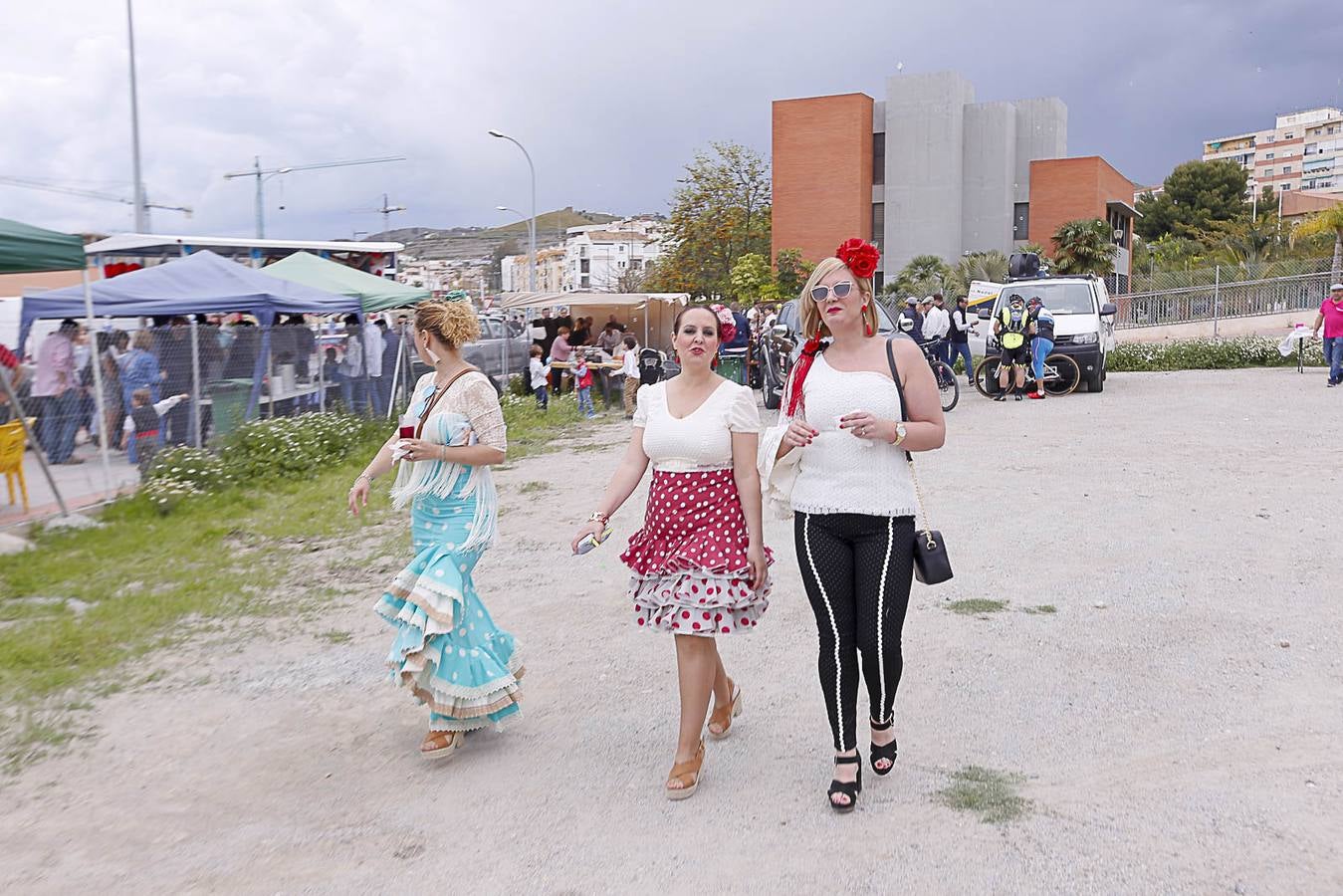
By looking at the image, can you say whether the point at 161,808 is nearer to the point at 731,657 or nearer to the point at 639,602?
the point at 639,602

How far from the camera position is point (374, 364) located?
17094 mm

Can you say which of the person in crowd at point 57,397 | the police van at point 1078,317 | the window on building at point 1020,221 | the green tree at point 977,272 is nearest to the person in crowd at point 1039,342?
the police van at point 1078,317

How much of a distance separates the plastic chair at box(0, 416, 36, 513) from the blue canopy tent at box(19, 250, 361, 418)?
302cm

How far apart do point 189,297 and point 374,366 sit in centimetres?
401

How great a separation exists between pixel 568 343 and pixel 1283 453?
45.3 feet

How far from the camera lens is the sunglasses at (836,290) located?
3717mm

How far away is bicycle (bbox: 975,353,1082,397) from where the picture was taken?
701 inches

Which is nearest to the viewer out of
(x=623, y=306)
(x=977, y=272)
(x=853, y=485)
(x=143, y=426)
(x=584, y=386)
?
(x=853, y=485)

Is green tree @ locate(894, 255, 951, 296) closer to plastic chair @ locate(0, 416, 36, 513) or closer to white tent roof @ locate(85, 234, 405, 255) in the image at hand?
white tent roof @ locate(85, 234, 405, 255)

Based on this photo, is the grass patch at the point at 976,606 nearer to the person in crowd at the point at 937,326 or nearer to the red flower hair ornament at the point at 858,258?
the red flower hair ornament at the point at 858,258

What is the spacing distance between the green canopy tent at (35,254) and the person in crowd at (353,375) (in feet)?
19.1

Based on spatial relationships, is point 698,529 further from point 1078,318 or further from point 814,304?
point 1078,318

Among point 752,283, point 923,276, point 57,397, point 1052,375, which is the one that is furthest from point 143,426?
point 923,276

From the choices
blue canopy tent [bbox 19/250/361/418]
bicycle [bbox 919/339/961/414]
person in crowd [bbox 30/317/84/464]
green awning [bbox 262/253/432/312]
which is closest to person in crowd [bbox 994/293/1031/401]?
bicycle [bbox 919/339/961/414]
